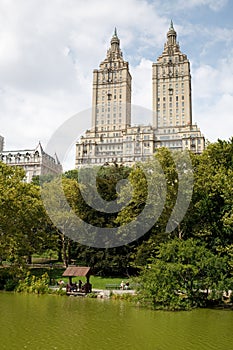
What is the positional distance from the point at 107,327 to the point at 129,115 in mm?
79023

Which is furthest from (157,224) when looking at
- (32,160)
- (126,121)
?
(126,121)

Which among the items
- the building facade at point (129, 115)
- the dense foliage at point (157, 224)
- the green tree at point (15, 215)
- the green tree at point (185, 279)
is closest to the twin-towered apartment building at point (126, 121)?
the building facade at point (129, 115)

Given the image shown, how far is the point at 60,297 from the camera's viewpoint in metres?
22.1

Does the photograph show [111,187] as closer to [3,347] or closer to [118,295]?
[118,295]

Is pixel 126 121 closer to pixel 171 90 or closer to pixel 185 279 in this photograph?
pixel 171 90

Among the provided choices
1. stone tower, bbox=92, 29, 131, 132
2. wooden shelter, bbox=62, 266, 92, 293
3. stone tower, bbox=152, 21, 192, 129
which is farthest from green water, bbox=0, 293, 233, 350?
stone tower, bbox=152, 21, 192, 129

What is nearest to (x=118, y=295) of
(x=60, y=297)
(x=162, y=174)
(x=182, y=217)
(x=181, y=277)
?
(x=60, y=297)

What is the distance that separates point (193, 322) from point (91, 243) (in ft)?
54.4

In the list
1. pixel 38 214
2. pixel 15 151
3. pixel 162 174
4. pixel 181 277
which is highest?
pixel 15 151

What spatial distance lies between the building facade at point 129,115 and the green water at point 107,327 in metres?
66.0

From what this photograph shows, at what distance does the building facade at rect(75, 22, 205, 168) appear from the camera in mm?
85938

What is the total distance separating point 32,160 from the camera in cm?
8519

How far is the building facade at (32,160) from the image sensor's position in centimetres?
8412

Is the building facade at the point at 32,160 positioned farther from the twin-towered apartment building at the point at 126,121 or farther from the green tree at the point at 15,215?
the green tree at the point at 15,215
